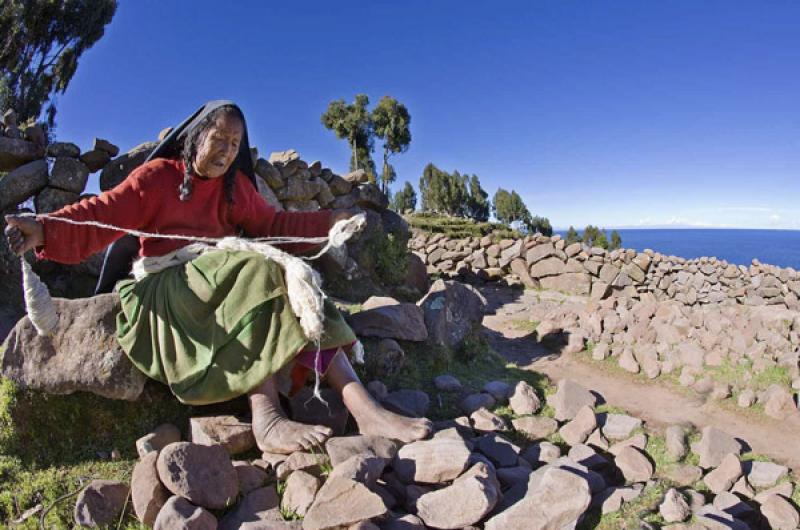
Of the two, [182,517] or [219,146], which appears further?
[219,146]

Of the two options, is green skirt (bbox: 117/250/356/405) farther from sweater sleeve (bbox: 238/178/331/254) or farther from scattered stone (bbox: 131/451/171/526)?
sweater sleeve (bbox: 238/178/331/254)

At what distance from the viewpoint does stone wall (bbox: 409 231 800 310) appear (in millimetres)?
10320

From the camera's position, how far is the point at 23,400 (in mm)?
2447

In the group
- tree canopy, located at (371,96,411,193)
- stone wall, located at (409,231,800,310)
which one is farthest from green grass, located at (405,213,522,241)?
tree canopy, located at (371,96,411,193)

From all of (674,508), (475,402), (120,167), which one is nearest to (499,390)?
(475,402)

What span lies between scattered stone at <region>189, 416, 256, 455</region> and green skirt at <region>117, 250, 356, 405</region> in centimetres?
11

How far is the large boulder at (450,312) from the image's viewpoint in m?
3.95

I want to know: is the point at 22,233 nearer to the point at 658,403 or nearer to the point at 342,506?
the point at 342,506

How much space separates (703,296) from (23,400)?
1164cm

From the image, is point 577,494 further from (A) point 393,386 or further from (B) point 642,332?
(B) point 642,332

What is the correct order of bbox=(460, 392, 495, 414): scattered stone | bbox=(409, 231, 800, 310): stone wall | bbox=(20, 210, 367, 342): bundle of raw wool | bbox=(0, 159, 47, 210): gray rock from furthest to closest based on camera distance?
bbox=(409, 231, 800, 310): stone wall, bbox=(0, 159, 47, 210): gray rock, bbox=(460, 392, 495, 414): scattered stone, bbox=(20, 210, 367, 342): bundle of raw wool

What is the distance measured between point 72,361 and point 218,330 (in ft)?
2.72

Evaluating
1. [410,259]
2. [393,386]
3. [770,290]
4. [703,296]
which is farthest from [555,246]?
[393,386]

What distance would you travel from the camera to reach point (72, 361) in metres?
2.45
